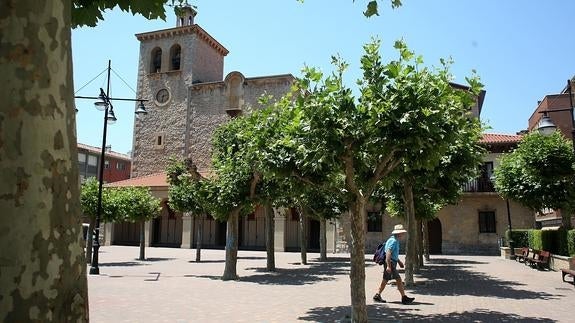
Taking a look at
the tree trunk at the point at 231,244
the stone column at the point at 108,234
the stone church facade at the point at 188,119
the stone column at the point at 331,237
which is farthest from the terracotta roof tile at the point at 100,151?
the tree trunk at the point at 231,244

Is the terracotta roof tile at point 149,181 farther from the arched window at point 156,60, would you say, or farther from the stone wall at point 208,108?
the arched window at point 156,60

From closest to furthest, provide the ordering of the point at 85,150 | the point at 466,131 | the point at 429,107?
the point at 429,107 < the point at 466,131 < the point at 85,150

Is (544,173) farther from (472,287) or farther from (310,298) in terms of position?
(310,298)

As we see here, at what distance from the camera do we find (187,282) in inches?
592

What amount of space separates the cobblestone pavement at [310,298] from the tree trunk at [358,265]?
83 cm

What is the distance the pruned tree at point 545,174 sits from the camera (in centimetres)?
2033

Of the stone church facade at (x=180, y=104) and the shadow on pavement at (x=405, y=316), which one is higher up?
the stone church facade at (x=180, y=104)

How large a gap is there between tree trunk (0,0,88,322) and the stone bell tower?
144 feet

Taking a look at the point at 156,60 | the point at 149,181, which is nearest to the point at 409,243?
the point at 149,181

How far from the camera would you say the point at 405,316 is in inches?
354

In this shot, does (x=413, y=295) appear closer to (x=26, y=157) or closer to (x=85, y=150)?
(x=26, y=157)

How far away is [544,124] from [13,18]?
1508 centimetres

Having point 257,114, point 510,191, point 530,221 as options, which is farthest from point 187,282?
point 530,221

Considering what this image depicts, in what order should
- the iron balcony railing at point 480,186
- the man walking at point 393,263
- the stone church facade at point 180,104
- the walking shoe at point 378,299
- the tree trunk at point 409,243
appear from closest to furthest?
the man walking at point 393,263, the walking shoe at point 378,299, the tree trunk at point 409,243, the iron balcony railing at point 480,186, the stone church facade at point 180,104
